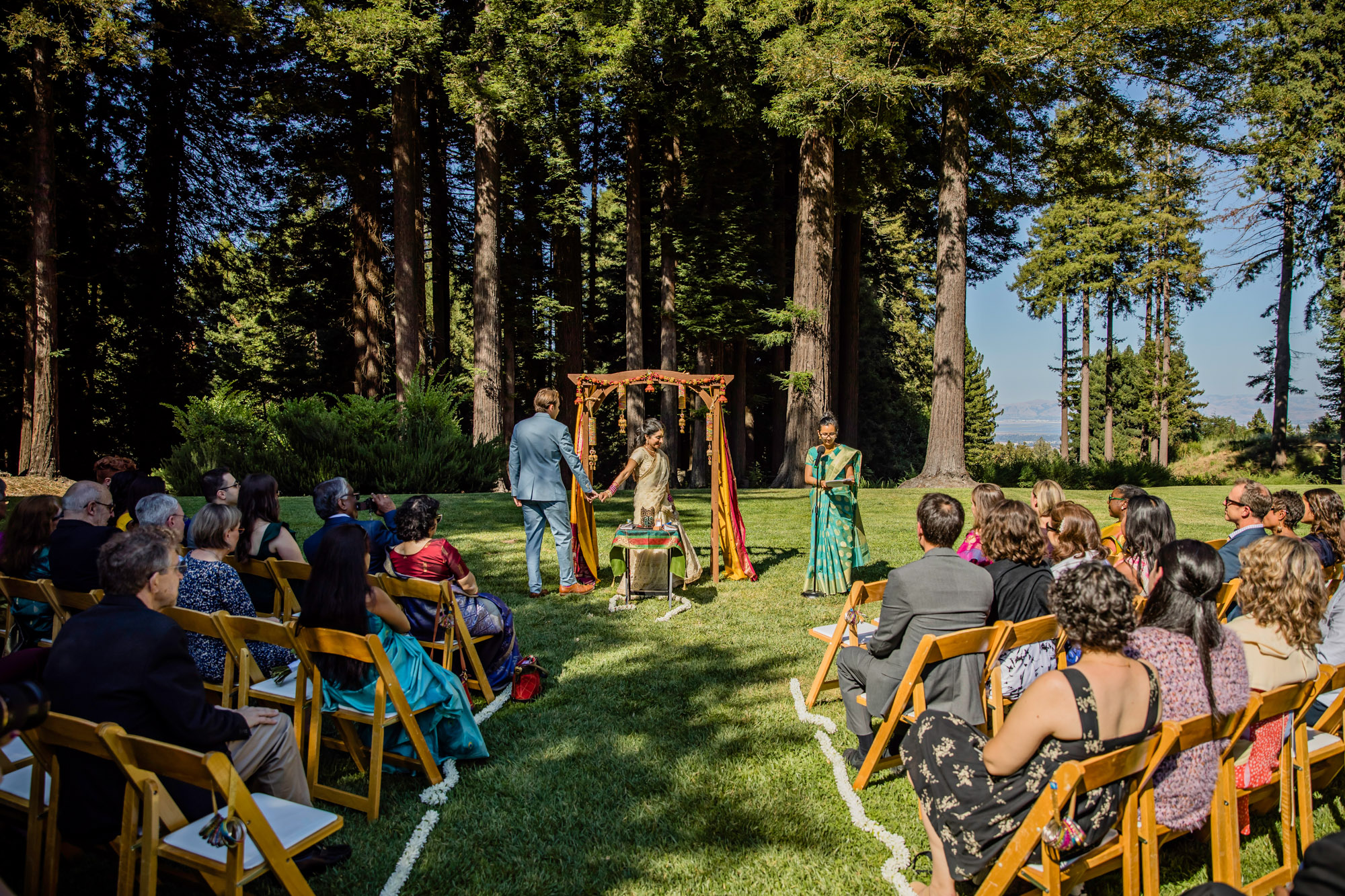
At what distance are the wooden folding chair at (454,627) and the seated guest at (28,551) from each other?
2.04 meters

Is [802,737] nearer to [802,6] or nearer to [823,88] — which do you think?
[823,88]

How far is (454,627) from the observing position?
483cm

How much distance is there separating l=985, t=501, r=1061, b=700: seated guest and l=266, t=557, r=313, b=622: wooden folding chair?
4.16 metres

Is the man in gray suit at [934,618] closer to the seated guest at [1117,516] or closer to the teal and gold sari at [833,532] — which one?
the seated guest at [1117,516]

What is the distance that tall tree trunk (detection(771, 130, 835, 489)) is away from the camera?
1767 centimetres

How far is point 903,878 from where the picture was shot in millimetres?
3117

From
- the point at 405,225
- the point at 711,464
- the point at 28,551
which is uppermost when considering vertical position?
the point at 405,225

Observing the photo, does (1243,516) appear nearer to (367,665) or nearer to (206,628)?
(367,665)

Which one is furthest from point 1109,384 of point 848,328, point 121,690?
point 121,690

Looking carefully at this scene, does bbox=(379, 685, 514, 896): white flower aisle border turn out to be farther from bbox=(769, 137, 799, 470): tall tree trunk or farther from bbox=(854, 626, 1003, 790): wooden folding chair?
bbox=(769, 137, 799, 470): tall tree trunk

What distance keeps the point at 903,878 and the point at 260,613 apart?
4.26 m

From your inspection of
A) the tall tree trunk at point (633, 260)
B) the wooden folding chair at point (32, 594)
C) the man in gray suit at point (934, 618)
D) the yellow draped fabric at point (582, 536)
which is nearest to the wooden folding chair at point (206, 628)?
the wooden folding chair at point (32, 594)

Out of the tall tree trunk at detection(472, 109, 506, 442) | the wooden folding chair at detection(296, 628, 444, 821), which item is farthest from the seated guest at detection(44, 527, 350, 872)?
the tall tree trunk at detection(472, 109, 506, 442)

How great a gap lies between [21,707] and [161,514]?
9.97 ft
